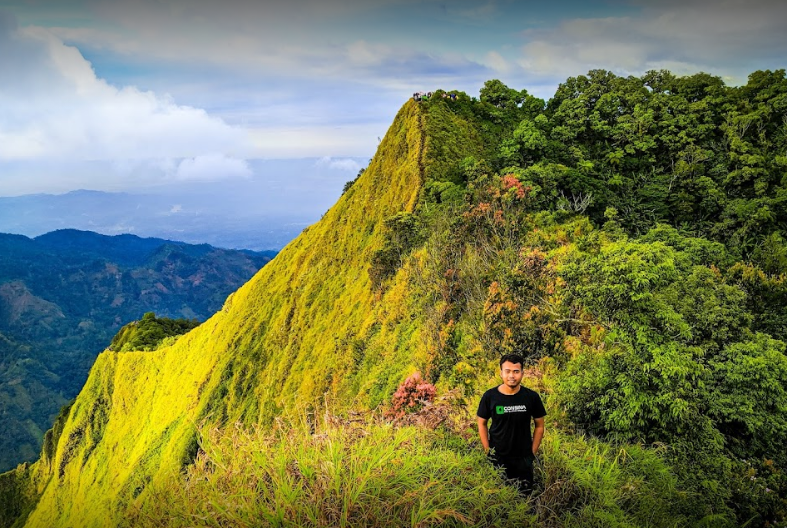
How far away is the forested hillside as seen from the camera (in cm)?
499

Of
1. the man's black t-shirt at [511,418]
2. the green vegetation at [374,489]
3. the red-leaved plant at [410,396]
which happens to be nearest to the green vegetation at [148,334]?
the red-leaved plant at [410,396]

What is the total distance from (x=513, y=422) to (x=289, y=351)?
89.8ft

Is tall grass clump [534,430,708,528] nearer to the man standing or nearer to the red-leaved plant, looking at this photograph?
the man standing

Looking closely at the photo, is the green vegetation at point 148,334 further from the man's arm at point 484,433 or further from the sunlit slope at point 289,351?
the man's arm at point 484,433

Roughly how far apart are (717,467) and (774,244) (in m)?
20.0

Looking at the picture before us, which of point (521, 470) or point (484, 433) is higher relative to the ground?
point (484, 433)

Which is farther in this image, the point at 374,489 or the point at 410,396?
the point at 410,396

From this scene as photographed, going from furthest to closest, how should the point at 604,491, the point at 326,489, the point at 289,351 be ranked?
the point at 289,351 → the point at 604,491 → the point at 326,489

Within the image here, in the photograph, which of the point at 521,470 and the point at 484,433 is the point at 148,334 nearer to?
the point at 484,433

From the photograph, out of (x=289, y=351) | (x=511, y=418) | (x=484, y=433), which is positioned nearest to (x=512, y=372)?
(x=511, y=418)

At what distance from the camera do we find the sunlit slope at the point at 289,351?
72.4 feet

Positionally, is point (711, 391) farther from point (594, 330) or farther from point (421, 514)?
point (421, 514)

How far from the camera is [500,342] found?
12883mm

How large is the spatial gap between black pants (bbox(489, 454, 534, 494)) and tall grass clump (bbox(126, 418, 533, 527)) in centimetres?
21
